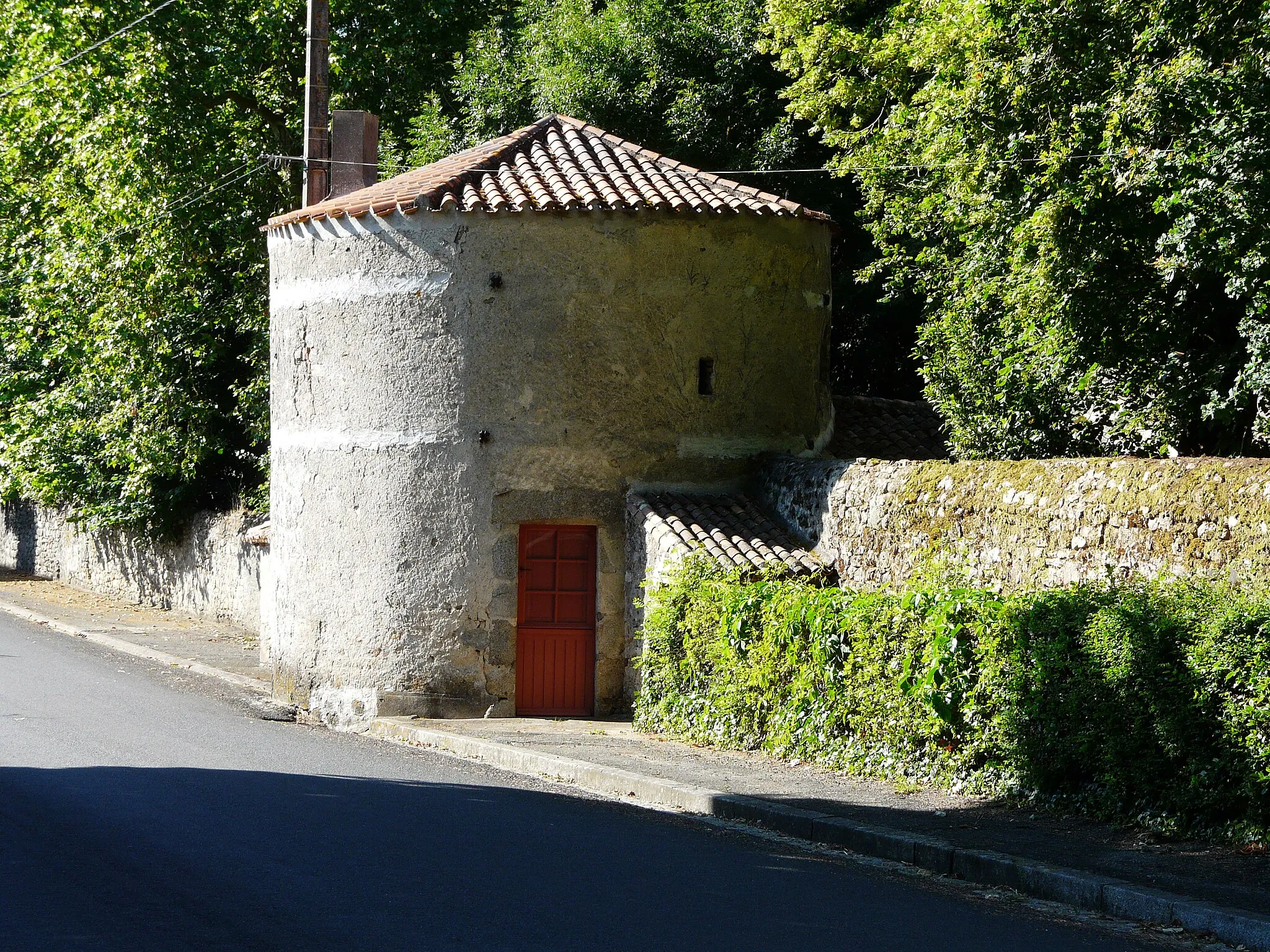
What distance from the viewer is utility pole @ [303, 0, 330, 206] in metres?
18.5

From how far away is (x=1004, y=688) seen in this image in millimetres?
9758

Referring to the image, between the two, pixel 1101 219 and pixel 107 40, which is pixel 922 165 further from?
pixel 107 40

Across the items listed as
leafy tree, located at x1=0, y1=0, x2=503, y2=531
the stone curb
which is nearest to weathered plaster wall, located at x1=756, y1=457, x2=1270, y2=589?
the stone curb

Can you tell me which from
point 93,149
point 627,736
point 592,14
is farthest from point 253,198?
point 627,736

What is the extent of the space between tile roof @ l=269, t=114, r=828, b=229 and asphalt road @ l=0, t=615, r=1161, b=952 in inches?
237

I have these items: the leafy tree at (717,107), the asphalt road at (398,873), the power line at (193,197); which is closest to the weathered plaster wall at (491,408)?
the asphalt road at (398,873)

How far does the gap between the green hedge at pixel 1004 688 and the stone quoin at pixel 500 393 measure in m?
2.25

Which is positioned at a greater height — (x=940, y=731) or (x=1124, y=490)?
(x=1124, y=490)

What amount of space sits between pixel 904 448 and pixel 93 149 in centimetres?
1441

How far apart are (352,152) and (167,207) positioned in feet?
19.3

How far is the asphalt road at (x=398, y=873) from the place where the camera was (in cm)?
640

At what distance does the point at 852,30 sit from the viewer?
2081 cm

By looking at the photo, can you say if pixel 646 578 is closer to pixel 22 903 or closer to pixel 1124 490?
pixel 1124 490

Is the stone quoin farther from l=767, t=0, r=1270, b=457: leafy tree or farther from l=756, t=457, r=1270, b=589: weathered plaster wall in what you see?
l=767, t=0, r=1270, b=457: leafy tree
